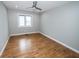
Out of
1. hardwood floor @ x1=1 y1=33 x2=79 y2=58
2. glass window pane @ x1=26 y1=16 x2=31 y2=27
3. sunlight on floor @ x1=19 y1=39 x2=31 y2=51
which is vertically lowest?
sunlight on floor @ x1=19 y1=39 x2=31 y2=51

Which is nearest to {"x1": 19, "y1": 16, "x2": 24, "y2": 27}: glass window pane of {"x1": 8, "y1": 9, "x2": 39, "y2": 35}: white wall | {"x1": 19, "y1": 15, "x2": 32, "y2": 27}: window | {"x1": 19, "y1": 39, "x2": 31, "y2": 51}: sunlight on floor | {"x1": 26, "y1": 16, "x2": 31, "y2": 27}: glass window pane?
{"x1": 19, "y1": 15, "x2": 32, "y2": 27}: window

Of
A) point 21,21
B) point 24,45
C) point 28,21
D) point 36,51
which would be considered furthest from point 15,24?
point 36,51

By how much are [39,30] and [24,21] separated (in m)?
1.57

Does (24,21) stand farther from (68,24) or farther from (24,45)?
(68,24)

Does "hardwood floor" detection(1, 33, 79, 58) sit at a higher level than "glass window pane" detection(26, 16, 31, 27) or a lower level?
lower

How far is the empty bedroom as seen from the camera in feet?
9.58

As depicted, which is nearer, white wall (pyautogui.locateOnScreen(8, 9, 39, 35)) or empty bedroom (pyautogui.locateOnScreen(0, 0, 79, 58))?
empty bedroom (pyautogui.locateOnScreen(0, 0, 79, 58))

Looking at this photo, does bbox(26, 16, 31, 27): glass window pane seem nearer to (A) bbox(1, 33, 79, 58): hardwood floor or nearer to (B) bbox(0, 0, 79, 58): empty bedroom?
(B) bbox(0, 0, 79, 58): empty bedroom

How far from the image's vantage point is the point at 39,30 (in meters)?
6.98

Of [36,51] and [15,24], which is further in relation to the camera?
[15,24]

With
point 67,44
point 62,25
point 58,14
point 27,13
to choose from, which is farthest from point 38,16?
point 67,44

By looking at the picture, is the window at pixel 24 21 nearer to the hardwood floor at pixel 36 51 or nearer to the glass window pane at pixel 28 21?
the glass window pane at pixel 28 21

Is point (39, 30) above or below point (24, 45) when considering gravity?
below

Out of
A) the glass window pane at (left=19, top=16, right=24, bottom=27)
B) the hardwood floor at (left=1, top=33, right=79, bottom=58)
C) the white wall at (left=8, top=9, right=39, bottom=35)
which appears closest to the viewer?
the hardwood floor at (left=1, top=33, right=79, bottom=58)
